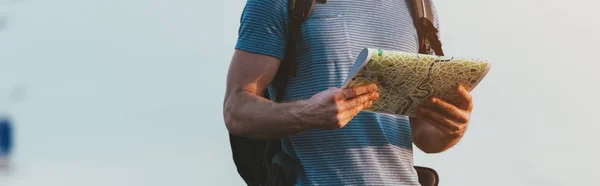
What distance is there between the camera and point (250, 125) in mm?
4219

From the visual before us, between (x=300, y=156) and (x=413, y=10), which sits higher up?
(x=413, y=10)

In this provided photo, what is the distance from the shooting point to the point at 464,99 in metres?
4.41

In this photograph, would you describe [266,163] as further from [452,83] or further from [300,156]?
[452,83]

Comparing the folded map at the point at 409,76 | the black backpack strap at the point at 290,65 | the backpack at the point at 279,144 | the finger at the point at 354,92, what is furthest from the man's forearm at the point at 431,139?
the finger at the point at 354,92

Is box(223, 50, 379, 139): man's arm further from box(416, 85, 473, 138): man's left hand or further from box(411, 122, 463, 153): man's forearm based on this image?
box(411, 122, 463, 153): man's forearm

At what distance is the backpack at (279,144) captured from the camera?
14.2ft

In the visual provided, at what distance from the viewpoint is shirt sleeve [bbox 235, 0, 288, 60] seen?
4.28 metres

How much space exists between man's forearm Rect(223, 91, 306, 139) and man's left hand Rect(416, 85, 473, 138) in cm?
59

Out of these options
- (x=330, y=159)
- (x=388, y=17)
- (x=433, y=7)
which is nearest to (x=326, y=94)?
(x=330, y=159)

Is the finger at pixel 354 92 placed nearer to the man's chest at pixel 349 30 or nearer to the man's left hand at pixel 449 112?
the man's chest at pixel 349 30

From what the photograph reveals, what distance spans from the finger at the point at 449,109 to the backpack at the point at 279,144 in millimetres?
354

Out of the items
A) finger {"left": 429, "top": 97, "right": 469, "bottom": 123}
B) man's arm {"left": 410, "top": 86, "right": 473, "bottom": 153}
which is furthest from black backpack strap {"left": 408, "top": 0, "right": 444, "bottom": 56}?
finger {"left": 429, "top": 97, "right": 469, "bottom": 123}

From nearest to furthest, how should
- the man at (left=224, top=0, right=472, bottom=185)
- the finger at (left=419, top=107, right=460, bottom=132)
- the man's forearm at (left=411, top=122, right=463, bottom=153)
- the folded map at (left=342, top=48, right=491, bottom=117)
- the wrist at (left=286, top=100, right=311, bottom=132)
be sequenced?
the folded map at (left=342, top=48, right=491, bottom=117) → the wrist at (left=286, top=100, right=311, bottom=132) → the man at (left=224, top=0, right=472, bottom=185) → the finger at (left=419, top=107, right=460, bottom=132) → the man's forearm at (left=411, top=122, right=463, bottom=153)

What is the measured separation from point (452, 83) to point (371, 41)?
0.42 metres
